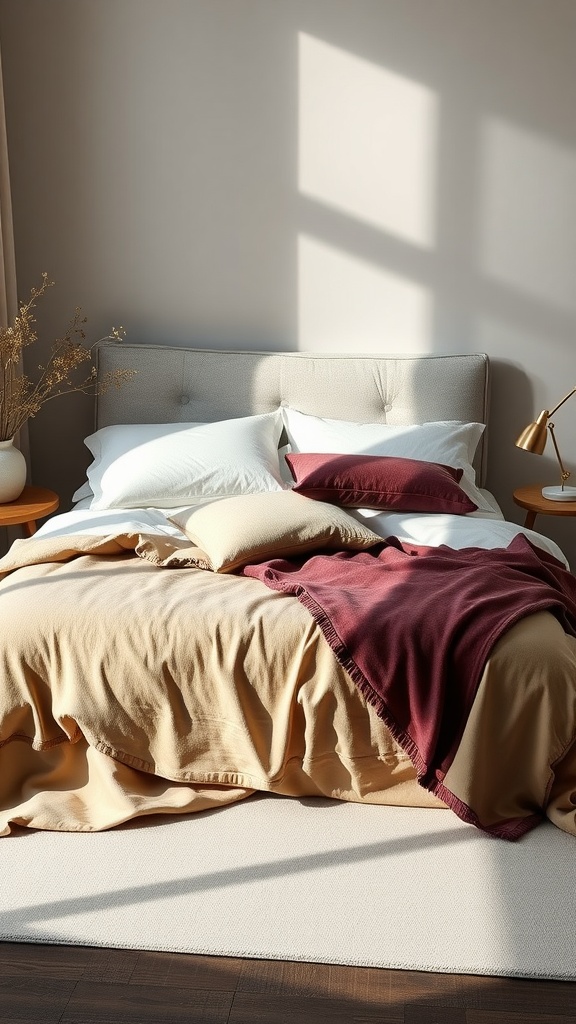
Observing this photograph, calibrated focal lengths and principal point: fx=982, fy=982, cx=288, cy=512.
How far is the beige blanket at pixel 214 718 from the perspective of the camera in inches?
94.4

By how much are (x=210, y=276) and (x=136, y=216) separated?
1.32ft

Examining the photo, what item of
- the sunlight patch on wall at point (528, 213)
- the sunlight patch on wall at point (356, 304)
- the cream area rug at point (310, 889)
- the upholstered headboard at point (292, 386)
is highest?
the sunlight patch on wall at point (528, 213)

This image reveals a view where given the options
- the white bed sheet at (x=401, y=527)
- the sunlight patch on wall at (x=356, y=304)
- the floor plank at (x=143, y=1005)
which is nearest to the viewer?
the floor plank at (x=143, y=1005)

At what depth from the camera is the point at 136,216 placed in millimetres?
4191

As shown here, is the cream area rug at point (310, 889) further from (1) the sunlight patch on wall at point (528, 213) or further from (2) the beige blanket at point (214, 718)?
(1) the sunlight patch on wall at point (528, 213)

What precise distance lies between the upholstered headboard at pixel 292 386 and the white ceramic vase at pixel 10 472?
0.50 metres

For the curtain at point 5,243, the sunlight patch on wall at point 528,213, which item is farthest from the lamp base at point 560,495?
the curtain at point 5,243

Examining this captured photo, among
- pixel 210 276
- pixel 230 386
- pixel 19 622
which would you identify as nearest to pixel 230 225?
pixel 210 276

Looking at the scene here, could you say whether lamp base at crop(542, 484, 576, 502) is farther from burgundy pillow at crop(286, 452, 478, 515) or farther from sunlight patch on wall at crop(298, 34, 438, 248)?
sunlight patch on wall at crop(298, 34, 438, 248)

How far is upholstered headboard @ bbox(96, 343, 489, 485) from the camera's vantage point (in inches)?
158

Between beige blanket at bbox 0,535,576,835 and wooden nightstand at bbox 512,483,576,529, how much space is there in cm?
132

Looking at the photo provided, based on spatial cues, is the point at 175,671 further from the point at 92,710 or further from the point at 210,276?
the point at 210,276

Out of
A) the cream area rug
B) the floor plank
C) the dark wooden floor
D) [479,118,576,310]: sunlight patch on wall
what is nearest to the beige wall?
[479,118,576,310]: sunlight patch on wall

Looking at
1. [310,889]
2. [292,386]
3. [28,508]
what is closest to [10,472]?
[28,508]
